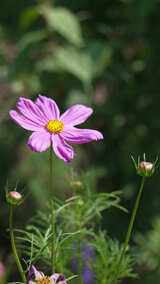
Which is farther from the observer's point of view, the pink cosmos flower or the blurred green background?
the blurred green background

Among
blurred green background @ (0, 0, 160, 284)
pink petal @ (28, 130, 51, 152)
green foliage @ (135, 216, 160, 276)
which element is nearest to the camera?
pink petal @ (28, 130, 51, 152)

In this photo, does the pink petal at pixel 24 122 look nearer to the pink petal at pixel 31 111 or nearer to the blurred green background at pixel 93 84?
the pink petal at pixel 31 111

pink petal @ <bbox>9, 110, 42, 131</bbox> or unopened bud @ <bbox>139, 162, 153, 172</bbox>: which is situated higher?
pink petal @ <bbox>9, 110, 42, 131</bbox>

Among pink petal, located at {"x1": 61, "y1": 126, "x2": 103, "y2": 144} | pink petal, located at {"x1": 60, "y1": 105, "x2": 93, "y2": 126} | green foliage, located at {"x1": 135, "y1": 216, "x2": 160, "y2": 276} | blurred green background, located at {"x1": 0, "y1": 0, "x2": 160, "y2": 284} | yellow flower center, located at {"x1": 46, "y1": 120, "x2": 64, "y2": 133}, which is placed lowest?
green foliage, located at {"x1": 135, "y1": 216, "x2": 160, "y2": 276}

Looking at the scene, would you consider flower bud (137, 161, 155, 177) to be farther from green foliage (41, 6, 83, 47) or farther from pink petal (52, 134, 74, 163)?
green foliage (41, 6, 83, 47)

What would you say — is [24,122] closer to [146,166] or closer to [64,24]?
[146,166]

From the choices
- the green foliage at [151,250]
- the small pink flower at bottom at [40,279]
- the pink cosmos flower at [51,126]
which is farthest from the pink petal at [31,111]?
the green foliage at [151,250]

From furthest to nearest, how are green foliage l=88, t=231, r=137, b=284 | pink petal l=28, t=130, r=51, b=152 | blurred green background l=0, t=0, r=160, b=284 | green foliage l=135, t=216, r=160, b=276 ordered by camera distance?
blurred green background l=0, t=0, r=160, b=284 → green foliage l=135, t=216, r=160, b=276 → green foliage l=88, t=231, r=137, b=284 → pink petal l=28, t=130, r=51, b=152

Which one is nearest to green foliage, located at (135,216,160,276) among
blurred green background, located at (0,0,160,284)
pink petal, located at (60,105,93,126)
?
blurred green background, located at (0,0,160,284)

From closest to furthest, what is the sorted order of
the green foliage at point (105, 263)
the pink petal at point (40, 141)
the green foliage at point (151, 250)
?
1. the pink petal at point (40, 141)
2. the green foliage at point (105, 263)
3. the green foliage at point (151, 250)
